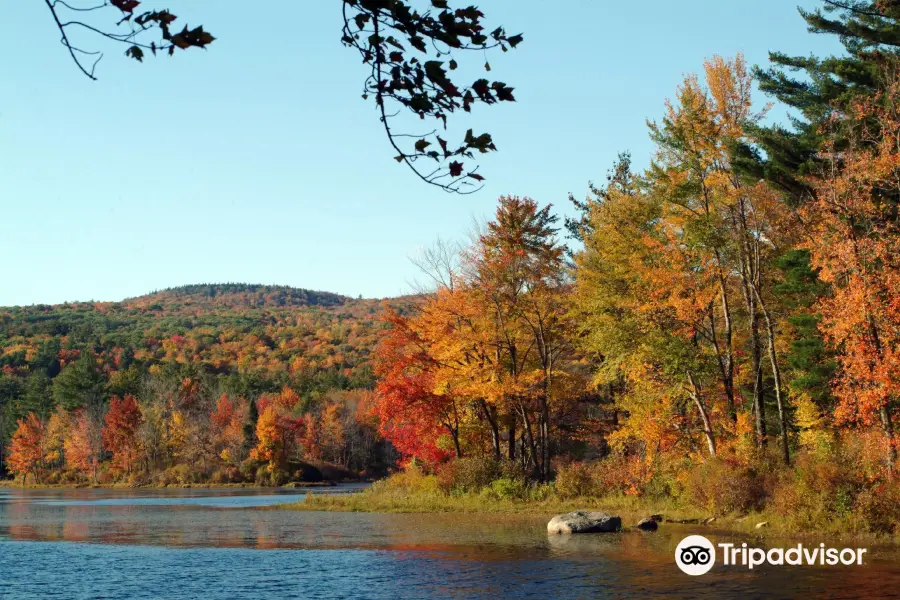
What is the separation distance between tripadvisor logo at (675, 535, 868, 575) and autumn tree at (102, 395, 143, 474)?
289 feet

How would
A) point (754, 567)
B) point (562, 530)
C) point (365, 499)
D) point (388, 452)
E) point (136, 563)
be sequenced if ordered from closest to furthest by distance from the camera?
point (754, 567) < point (136, 563) < point (562, 530) < point (365, 499) < point (388, 452)

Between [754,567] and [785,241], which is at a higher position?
[785,241]

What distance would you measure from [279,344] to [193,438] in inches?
2929

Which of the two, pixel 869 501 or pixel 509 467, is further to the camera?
pixel 509 467

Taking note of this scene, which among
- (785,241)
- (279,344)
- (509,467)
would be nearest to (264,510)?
(509,467)

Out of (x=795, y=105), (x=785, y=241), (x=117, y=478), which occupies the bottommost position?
(x=117, y=478)

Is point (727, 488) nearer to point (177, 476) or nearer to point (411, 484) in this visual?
point (411, 484)

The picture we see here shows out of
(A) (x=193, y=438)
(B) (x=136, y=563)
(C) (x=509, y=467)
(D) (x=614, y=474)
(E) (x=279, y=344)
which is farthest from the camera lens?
(E) (x=279, y=344)

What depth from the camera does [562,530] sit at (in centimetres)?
3019

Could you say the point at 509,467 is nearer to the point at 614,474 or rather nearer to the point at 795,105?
the point at 614,474

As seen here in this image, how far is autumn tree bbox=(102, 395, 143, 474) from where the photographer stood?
100 metres

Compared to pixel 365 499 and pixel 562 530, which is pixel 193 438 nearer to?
pixel 365 499

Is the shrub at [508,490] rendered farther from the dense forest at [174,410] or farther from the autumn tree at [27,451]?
the autumn tree at [27,451]

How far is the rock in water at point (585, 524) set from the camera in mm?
30172
